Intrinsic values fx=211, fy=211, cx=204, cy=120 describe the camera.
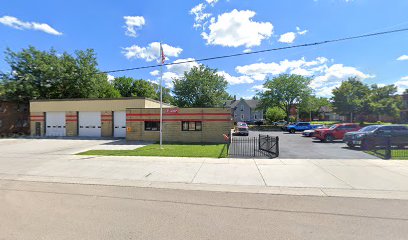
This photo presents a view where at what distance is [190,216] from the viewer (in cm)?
461

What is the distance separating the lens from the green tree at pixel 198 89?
157ft

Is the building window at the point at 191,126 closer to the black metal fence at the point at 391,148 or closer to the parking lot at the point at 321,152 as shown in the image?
the parking lot at the point at 321,152

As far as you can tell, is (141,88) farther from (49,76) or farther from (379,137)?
(379,137)

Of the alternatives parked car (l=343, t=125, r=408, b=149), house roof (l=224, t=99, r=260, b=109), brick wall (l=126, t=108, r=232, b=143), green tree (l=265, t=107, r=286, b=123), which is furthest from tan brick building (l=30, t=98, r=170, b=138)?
house roof (l=224, t=99, r=260, b=109)

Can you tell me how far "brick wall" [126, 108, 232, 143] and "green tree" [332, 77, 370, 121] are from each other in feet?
116

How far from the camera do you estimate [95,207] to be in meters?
5.14

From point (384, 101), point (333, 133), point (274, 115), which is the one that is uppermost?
point (384, 101)

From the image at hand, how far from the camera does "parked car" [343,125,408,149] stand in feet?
45.4

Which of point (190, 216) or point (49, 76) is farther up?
point (49, 76)

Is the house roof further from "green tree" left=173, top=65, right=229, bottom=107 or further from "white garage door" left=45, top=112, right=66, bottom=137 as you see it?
"white garage door" left=45, top=112, right=66, bottom=137

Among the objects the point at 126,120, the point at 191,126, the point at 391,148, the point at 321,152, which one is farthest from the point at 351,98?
the point at 126,120

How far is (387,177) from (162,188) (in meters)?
8.05

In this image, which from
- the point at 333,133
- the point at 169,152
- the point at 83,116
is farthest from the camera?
the point at 83,116

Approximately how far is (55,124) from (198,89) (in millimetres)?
28793
